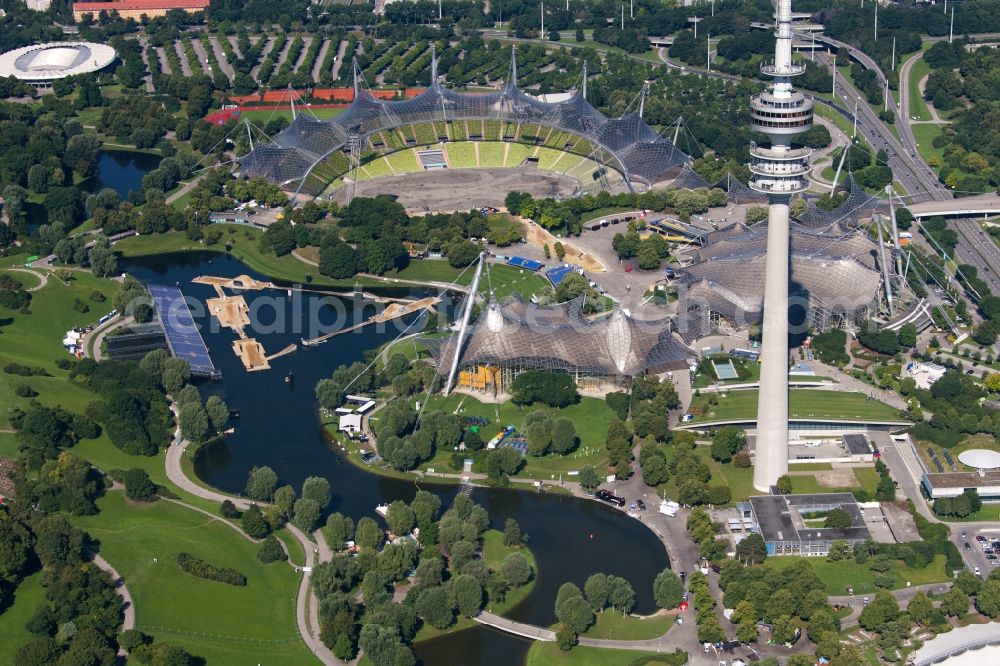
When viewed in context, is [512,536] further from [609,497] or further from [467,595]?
[609,497]

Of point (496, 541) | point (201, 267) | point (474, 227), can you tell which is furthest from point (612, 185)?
point (496, 541)

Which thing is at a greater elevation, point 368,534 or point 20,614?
point 20,614

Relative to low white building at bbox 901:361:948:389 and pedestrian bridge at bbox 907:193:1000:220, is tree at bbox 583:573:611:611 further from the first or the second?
pedestrian bridge at bbox 907:193:1000:220

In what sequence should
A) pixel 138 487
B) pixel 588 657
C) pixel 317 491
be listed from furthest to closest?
pixel 317 491 < pixel 138 487 < pixel 588 657

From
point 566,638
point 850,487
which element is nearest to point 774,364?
point 850,487

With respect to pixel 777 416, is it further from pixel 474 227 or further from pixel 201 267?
pixel 201 267

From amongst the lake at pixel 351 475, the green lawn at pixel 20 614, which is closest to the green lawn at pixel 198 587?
the green lawn at pixel 20 614

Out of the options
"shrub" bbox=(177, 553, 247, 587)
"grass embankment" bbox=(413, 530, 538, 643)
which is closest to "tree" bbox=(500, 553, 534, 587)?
"grass embankment" bbox=(413, 530, 538, 643)
